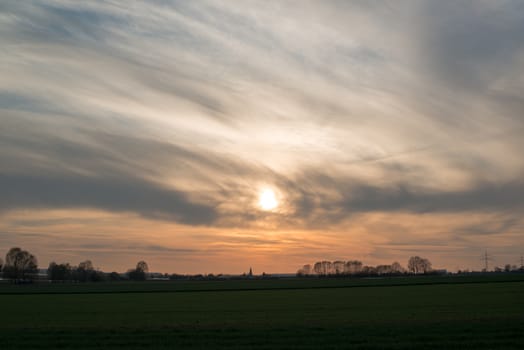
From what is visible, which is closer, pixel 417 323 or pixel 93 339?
pixel 93 339

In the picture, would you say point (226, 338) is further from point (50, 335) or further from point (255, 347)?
point (50, 335)

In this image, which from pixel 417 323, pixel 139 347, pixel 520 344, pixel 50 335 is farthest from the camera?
pixel 417 323

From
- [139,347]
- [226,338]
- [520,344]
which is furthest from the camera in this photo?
[226,338]

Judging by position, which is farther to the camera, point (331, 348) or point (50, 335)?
point (50, 335)

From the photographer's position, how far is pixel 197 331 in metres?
24.9

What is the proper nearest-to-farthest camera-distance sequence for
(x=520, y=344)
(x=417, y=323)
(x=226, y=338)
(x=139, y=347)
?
(x=520, y=344)
(x=139, y=347)
(x=226, y=338)
(x=417, y=323)

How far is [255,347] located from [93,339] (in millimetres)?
8289

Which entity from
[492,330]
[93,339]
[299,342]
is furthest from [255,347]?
[492,330]

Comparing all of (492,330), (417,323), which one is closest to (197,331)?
(417,323)

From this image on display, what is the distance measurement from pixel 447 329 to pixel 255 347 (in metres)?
9.74

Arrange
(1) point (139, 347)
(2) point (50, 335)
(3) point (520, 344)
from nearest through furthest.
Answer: (3) point (520, 344)
(1) point (139, 347)
(2) point (50, 335)

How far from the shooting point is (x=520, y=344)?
759 inches

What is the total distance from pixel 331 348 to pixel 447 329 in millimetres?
7187

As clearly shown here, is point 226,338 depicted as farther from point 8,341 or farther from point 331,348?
point 8,341
